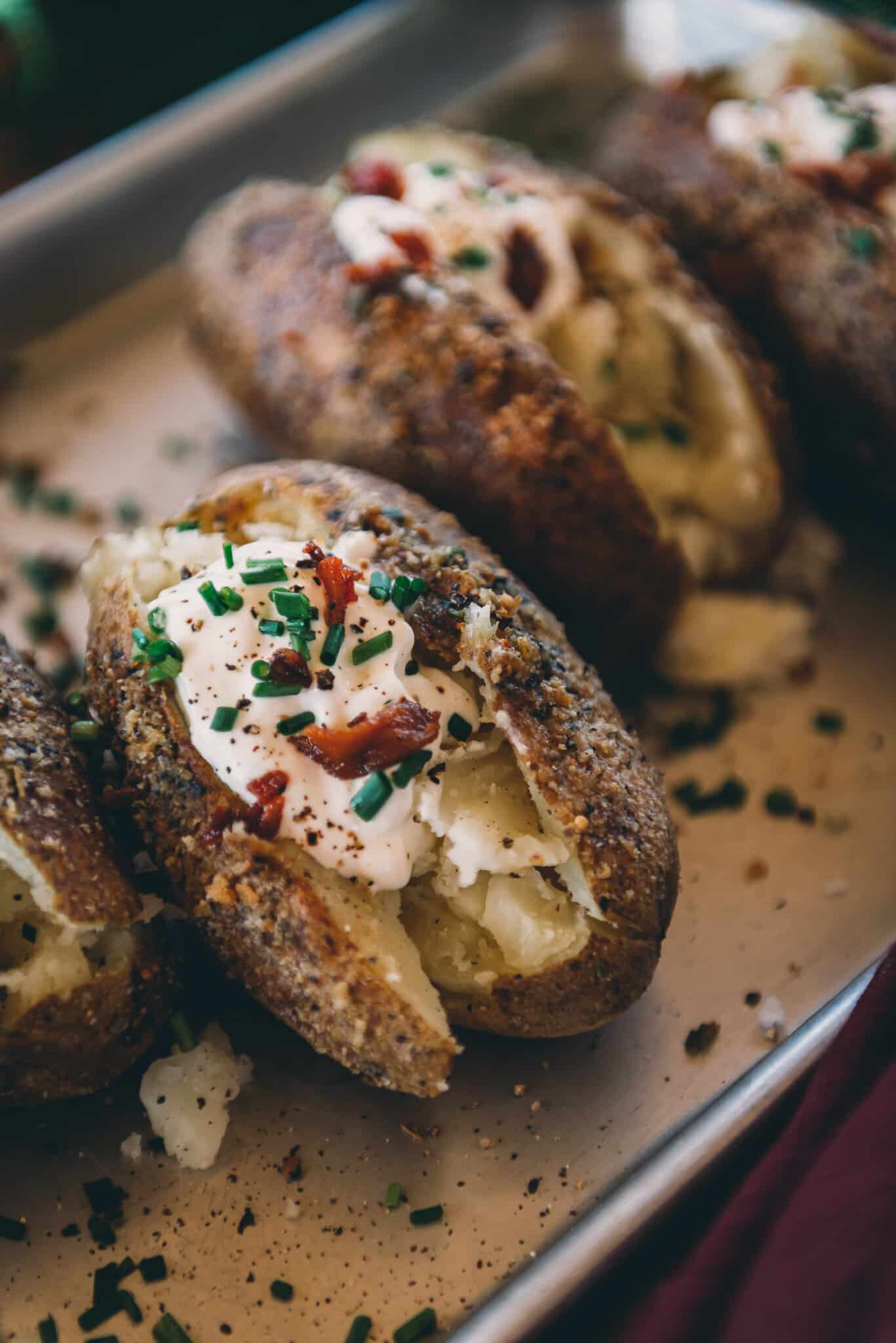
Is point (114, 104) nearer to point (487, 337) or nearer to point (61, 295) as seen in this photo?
point (61, 295)

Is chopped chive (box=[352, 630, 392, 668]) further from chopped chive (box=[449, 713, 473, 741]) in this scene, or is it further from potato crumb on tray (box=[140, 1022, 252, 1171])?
potato crumb on tray (box=[140, 1022, 252, 1171])

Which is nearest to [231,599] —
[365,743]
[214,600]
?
[214,600]

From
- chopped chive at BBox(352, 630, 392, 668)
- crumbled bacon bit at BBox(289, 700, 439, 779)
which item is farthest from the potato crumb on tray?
chopped chive at BBox(352, 630, 392, 668)

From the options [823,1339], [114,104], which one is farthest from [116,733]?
[114,104]

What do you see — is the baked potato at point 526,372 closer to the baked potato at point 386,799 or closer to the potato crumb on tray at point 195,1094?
the baked potato at point 386,799

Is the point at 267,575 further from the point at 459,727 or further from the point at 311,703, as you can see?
the point at 459,727

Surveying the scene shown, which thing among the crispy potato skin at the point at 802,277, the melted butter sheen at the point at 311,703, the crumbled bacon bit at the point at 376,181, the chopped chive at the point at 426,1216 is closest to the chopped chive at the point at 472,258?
the crumbled bacon bit at the point at 376,181
